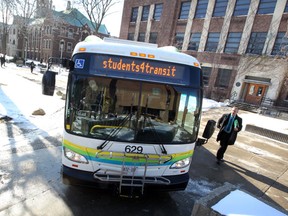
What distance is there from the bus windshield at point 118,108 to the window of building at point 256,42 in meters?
21.5

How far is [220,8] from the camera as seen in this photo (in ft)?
78.3

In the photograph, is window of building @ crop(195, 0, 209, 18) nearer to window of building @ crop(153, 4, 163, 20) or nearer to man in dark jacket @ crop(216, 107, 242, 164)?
window of building @ crop(153, 4, 163, 20)

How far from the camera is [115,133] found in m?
3.38

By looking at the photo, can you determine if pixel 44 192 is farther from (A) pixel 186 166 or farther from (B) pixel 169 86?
(B) pixel 169 86

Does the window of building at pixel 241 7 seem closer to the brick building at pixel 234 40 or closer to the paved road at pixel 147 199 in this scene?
the brick building at pixel 234 40

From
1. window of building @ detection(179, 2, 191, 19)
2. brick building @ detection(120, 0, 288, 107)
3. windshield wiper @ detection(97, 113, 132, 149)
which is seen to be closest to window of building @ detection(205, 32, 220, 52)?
brick building @ detection(120, 0, 288, 107)

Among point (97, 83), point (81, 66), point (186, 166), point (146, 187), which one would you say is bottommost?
point (146, 187)

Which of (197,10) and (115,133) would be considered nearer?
(115,133)

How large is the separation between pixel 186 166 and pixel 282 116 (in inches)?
696

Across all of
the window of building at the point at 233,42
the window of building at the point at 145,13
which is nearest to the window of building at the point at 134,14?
the window of building at the point at 145,13

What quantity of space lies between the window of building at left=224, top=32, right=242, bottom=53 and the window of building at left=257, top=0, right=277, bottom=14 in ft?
9.07

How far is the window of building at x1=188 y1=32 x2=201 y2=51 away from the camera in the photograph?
2575cm

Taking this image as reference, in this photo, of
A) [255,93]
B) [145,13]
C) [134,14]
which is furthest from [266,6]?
[134,14]

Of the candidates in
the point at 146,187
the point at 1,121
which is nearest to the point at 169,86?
the point at 146,187
